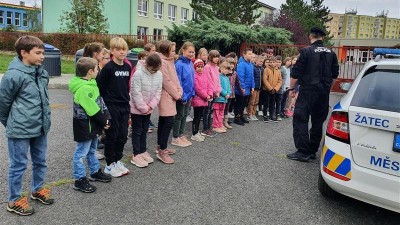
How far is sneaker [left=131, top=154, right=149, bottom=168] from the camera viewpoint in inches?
194

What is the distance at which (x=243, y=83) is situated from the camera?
783cm

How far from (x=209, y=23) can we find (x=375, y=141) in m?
11.2

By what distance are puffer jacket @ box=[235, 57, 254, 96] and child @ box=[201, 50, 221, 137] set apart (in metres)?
Answer: 0.93

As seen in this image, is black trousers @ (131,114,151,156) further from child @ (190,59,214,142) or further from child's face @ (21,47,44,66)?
child's face @ (21,47,44,66)

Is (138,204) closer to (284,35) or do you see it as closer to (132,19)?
(284,35)

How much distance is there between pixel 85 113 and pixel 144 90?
43.8 inches

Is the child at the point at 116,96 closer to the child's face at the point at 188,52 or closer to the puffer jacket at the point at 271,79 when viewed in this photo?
the child's face at the point at 188,52

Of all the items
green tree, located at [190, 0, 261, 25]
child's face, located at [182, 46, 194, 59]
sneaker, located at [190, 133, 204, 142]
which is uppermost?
green tree, located at [190, 0, 261, 25]

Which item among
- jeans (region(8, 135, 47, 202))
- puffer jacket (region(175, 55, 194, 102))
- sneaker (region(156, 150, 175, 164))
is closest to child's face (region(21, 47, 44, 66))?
jeans (region(8, 135, 47, 202))

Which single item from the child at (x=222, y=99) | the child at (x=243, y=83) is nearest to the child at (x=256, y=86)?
the child at (x=243, y=83)

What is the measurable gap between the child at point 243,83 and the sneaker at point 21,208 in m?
5.22

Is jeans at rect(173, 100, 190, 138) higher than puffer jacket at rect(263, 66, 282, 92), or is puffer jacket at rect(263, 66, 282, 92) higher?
puffer jacket at rect(263, 66, 282, 92)

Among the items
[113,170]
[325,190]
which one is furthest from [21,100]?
[325,190]

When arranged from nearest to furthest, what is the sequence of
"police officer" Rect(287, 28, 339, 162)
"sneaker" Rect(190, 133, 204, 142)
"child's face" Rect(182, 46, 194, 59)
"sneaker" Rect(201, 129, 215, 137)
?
"police officer" Rect(287, 28, 339, 162), "child's face" Rect(182, 46, 194, 59), "sneaker" Rect(190, 133, 204, 142), "sneaker" Rect(201, 129, 215, 137)
